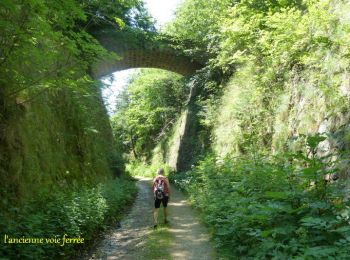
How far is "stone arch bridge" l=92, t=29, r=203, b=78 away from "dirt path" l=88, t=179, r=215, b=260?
8.83 m

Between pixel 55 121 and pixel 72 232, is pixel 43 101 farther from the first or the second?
pixel 72 232

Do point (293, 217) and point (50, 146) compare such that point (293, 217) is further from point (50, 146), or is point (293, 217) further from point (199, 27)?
point (199, 27)

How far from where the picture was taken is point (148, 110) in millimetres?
28797

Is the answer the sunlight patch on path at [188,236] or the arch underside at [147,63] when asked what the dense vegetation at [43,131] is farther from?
the arch underside at [147,63]

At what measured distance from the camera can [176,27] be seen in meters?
19.5

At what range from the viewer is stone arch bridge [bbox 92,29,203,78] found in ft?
57.5

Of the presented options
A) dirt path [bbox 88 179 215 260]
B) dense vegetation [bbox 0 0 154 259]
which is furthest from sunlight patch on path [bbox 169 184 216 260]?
dense vegetation [bbox 0 0 154 259]

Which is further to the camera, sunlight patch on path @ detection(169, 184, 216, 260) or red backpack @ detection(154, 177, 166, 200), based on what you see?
red backpack @ detection(154, 177, 166, 200)

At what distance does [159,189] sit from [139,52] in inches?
444

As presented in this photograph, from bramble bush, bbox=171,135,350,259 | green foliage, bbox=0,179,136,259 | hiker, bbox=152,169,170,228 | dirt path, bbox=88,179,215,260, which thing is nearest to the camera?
bramble bush, bbox=171,135,350,259

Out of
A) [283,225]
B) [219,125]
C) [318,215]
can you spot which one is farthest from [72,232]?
[219,125]

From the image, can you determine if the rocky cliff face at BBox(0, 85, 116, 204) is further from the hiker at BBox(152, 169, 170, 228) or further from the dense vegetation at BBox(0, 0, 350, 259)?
the hiker at BBox(152, 169, 170, 228)

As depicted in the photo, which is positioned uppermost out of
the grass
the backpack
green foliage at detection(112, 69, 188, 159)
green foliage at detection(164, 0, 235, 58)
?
green foliage at detection(164, 0, 235, 58)

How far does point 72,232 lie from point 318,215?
3894mm
